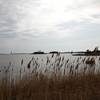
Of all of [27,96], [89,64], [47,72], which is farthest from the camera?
[89,64]

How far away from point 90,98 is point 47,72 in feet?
10.2

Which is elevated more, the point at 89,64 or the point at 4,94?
the point at 89,64

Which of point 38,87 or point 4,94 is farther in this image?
point 38,87

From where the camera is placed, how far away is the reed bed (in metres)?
6.36

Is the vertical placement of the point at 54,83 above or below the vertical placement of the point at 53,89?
above

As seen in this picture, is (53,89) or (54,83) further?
(54,83)

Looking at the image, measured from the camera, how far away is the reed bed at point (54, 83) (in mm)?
6355

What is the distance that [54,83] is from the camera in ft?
26.9

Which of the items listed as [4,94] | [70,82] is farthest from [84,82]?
[4,94]

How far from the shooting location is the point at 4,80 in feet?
23.7

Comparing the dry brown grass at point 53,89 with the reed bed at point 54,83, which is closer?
the dry brown grass at point 53,89

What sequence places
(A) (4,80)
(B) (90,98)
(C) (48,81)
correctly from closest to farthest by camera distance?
(B) (90,98)
(A) (4,80)
(C) (48,81)

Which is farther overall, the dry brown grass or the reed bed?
the reed bed

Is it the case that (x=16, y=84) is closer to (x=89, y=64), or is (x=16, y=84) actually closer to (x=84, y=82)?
(x=84, y=82)
